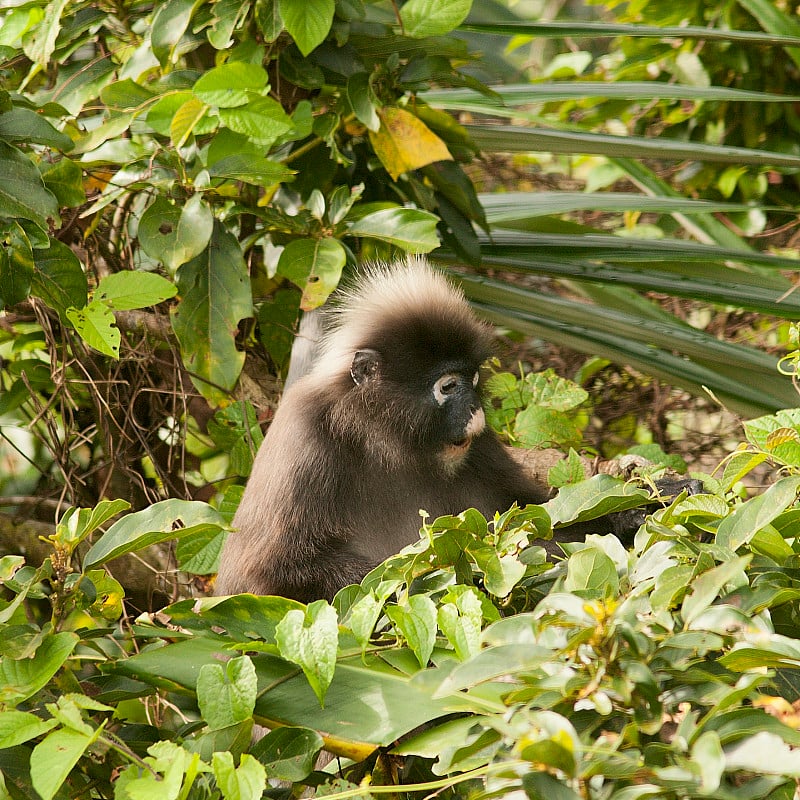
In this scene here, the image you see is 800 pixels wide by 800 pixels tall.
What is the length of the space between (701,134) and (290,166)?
2095 mm

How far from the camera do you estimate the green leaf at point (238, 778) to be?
1.00m

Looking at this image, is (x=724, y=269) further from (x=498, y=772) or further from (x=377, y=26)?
(x=498, y=772)

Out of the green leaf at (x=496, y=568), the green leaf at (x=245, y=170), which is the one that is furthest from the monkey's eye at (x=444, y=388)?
the green leaf at (x=496, y=568)

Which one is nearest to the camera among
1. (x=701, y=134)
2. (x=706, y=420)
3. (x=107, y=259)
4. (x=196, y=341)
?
(x=196, y=341)

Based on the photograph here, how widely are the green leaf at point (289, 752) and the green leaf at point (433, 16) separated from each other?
173 centimetres

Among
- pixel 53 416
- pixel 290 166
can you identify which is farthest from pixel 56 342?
pixel 290 166

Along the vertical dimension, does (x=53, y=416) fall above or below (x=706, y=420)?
above

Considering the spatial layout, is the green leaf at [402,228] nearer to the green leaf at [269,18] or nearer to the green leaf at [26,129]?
the green leaf at [269,18]

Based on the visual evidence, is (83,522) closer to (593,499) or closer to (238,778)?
(238,778)

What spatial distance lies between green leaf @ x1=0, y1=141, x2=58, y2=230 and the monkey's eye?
2.77 ft

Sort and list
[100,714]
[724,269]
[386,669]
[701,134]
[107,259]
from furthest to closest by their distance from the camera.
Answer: [701,134], [724,269], [107,259], [100,714], [386,669]

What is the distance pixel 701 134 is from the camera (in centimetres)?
385

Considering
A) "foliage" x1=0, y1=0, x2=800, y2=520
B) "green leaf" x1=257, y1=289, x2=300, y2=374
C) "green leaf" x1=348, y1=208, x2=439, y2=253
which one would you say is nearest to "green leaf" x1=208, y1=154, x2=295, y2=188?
"foliage" x1=0, y1=0, x2=800, y2=520

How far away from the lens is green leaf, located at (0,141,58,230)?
5.51 ft
